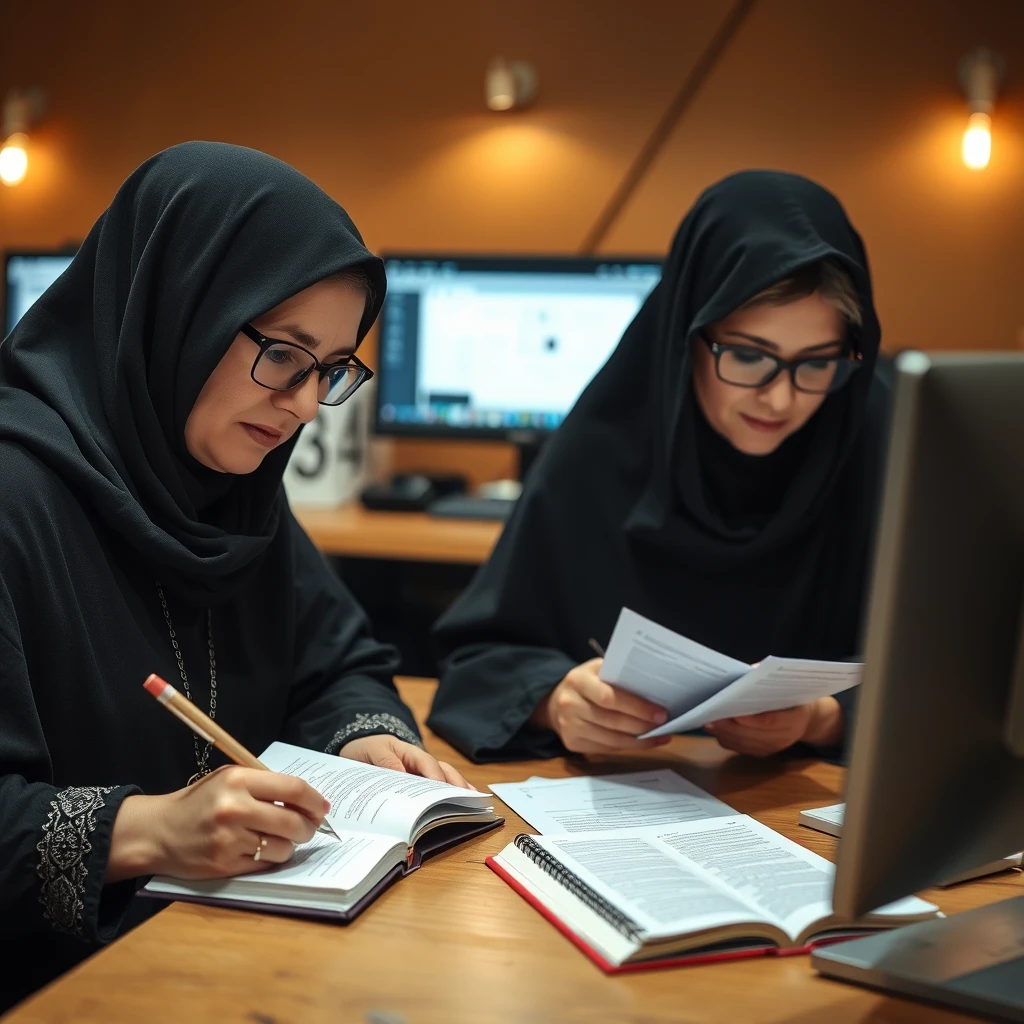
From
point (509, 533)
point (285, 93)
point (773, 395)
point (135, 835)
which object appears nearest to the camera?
point (135, 835)

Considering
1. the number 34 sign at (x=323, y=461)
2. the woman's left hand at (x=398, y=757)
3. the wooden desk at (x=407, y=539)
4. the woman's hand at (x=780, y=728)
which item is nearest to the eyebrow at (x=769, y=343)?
the woman's hand at (x=780, y=728)

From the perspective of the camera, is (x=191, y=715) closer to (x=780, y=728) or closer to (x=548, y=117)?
(x=780, y=728)

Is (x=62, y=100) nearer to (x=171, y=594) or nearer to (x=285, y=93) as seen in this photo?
(x=285, y=93)

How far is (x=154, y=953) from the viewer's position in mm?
805

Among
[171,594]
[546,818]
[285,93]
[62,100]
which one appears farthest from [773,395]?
[62,100]

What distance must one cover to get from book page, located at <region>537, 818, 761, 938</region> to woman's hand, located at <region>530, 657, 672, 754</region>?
0.22 meters

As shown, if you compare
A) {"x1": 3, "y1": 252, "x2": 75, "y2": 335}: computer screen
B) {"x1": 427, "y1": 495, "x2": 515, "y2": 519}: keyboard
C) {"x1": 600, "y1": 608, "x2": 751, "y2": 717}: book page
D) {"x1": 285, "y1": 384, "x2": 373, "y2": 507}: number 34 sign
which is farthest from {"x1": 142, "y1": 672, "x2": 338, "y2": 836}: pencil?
{"x1": 3, "y1": 252, "x2": 75, "y2": 335}: computer screen

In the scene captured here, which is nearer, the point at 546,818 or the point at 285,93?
the point at 546,818

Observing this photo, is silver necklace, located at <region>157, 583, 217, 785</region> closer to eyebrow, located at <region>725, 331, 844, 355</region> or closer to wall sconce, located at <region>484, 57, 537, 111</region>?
eyebrow, located at <region>725, 331, 844, 355</region>

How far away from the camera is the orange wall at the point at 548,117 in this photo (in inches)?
111

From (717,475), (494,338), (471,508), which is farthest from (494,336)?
(717,475)

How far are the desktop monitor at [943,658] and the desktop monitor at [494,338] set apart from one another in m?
2.12

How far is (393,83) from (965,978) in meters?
2.81

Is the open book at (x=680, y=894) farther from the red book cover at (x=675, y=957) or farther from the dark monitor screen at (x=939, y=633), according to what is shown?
the dark monitor screen at (x=939, y=633)
